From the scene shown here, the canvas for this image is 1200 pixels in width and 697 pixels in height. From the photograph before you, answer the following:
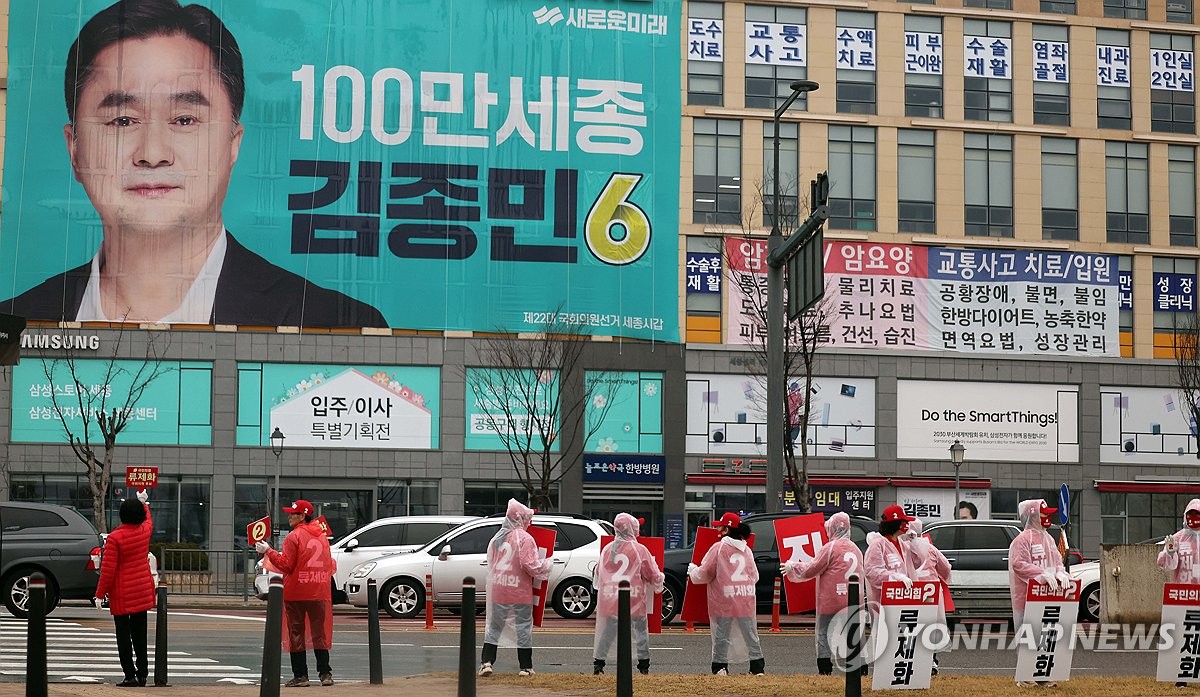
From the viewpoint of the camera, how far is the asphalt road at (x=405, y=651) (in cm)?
1658

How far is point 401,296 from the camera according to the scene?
154 feet

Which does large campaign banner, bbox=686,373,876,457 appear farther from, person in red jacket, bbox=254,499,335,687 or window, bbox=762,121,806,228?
person in red jacket, bbox=254,499,335,687

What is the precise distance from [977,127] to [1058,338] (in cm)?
712

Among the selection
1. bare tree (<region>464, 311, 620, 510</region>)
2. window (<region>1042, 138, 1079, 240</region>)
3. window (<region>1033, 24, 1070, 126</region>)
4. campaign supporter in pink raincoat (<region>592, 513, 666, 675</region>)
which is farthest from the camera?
window (<region>1033, 24, 1070, 126</region>)

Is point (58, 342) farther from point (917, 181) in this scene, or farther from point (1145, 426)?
point (1145, 426)

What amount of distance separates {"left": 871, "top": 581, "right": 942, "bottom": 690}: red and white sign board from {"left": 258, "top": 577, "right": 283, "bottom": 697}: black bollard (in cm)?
487

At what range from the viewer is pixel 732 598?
51.6 feet

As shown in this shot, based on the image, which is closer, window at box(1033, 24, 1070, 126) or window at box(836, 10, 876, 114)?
window at box(836, 10, 876, 114)

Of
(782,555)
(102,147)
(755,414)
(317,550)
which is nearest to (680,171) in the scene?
(755,414)

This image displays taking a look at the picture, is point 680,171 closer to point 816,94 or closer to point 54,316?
point 816,94

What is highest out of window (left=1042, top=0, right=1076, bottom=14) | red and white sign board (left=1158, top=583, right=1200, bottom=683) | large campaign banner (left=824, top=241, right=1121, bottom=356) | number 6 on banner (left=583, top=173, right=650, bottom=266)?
window (left=1042, top=0, right=1076, bottom=14)

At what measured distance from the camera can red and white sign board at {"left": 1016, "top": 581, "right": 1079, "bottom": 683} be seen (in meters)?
13.7

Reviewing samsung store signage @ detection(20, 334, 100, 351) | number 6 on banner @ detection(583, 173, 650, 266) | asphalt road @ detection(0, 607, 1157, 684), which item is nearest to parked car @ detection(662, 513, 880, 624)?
asphalt road @ detection(0, 607, 1157, 684)

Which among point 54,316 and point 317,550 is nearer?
point 317,550
